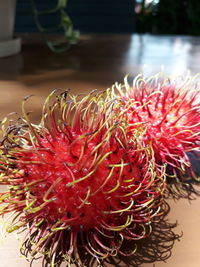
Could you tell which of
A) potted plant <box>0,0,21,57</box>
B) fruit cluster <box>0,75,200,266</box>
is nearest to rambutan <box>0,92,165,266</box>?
fruit cluster <box>0,75,200,266</box>

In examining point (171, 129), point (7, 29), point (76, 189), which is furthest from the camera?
point (7, 29)

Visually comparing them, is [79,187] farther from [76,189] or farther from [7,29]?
[7,29]

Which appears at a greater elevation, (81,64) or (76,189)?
(81,64)

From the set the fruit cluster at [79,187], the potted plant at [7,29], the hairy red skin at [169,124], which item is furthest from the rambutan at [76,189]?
the potted plant at [7,29]

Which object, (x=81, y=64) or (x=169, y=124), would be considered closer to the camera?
(x=169, y=124)

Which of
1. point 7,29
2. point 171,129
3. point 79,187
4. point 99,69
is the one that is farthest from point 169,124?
point 7,29

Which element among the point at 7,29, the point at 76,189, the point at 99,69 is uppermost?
the point at 7,29

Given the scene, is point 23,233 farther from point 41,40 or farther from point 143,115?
point 41,40

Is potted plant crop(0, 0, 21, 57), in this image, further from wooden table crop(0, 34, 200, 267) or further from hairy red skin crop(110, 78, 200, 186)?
hairy red skin crop(110, 78, 200, 186)
